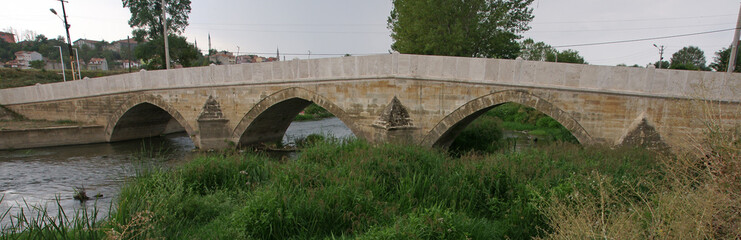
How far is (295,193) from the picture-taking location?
14.3 ft

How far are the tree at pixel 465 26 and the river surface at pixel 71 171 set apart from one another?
744 centimetres

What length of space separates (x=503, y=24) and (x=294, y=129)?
11.1m

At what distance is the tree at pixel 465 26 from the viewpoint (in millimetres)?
15203

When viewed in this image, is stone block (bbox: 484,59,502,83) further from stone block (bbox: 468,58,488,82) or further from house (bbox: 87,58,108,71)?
house (bbox: 87,58,108,71)

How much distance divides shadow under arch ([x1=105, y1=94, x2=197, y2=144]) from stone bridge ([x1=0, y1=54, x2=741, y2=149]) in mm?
58

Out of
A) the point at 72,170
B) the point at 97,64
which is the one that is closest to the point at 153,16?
the point at 72,170

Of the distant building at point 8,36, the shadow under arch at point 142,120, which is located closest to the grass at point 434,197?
the shadow under arch at point 142,120

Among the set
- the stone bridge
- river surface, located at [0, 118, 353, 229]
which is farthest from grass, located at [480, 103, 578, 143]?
river surface, located at [0, 118, 353, 229]

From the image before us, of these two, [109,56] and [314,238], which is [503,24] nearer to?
[314,238]

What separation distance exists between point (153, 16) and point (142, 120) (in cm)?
814

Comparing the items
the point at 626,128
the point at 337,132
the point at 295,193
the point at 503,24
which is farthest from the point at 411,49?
the point at 295,193

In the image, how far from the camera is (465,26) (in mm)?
15672

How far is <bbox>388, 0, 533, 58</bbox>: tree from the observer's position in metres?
15.2

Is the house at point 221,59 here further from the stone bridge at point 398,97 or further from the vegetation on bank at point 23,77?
the stone bridge at point 398,97
